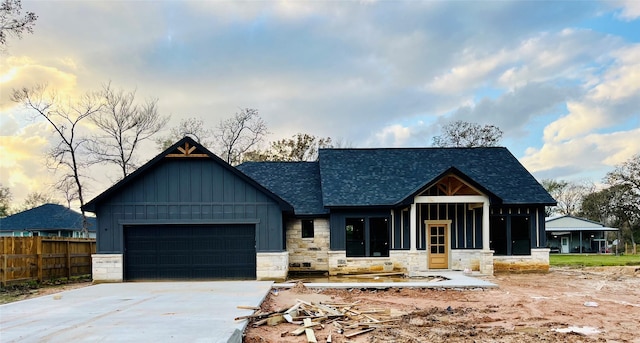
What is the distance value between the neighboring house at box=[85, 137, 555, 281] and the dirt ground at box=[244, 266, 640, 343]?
122 inches

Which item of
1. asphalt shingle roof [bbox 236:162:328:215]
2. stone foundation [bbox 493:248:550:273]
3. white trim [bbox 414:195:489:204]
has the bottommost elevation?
stone foundation [bbox 493:248:550:273]

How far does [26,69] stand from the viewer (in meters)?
25.2

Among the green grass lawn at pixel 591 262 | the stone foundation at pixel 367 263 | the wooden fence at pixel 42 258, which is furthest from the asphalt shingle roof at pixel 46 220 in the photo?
the green grass lawn at pixel 591 262

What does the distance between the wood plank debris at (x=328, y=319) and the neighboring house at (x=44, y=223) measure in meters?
37.8

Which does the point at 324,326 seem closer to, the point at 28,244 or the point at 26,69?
the point at 28,244

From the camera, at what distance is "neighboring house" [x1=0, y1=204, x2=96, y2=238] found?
4478cm

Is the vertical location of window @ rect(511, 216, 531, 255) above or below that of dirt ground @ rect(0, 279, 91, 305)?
above

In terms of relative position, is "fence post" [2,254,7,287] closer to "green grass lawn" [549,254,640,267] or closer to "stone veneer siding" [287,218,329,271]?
"stone veneer siding" [287,218,329,271]

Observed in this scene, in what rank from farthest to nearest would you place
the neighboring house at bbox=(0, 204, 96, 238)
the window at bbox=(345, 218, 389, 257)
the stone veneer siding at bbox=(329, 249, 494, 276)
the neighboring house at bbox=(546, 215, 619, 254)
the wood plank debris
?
the neighboring house at bbox=(0, 204, 96, 238) → the neighboring house at bbox=(546, 215, 619, 254) → the window at bbox=(345, 218, 389, 257) → the stone veneer siding at bbox=(329, 249, 494, 276) → the wood plank debris

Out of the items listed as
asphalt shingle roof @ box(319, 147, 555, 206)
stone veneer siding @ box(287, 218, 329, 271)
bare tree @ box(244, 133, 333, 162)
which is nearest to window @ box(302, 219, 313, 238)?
stone veneer siding @ box(287, 218, 329, 271)

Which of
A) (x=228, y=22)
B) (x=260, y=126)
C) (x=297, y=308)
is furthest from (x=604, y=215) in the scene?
(x=297, y=308)

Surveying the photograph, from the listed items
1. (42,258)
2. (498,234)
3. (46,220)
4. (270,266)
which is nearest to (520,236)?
(498,234)

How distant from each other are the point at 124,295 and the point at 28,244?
542 centimetres

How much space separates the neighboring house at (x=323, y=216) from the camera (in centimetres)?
1827
